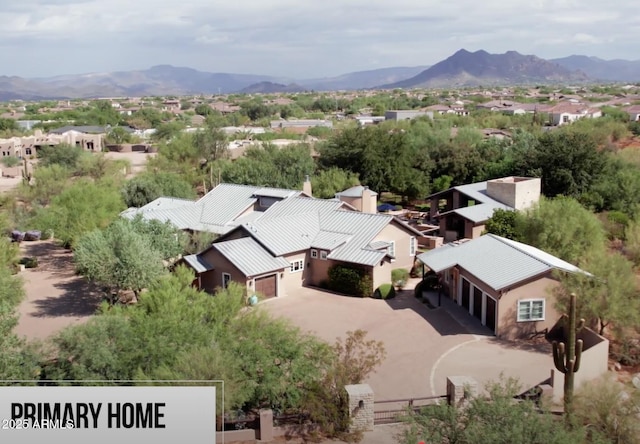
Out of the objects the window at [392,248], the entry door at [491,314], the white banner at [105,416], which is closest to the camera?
the white banner at [105,416]

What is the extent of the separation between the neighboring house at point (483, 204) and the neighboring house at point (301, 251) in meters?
6.93

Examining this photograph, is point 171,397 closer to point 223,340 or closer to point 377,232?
point 223,340

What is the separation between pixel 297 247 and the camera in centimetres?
3391

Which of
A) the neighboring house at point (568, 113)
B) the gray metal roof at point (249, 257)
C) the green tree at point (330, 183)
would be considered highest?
the neighboring house at point (568, 113)

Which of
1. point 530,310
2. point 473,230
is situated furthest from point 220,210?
point 530,310

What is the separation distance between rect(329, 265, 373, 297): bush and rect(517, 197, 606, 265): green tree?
8.86 m

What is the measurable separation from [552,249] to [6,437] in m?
26.3

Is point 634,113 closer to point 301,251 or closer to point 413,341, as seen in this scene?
point 301,251

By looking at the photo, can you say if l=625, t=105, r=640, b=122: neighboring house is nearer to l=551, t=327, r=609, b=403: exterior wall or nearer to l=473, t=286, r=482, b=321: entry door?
l=473, t=286, r=482, b=321: entry door

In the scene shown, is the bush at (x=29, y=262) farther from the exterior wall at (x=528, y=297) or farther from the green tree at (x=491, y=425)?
the green tree at (x=491, y=425)

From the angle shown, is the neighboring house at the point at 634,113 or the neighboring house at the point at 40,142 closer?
the neighboring house at the point at 40,142

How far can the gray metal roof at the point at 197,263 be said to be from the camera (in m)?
32.6

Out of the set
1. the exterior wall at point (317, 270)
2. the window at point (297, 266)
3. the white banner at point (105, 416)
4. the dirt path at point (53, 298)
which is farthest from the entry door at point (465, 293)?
the white banner at point (105, 416)

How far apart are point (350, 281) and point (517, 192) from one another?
1629 centimetres
